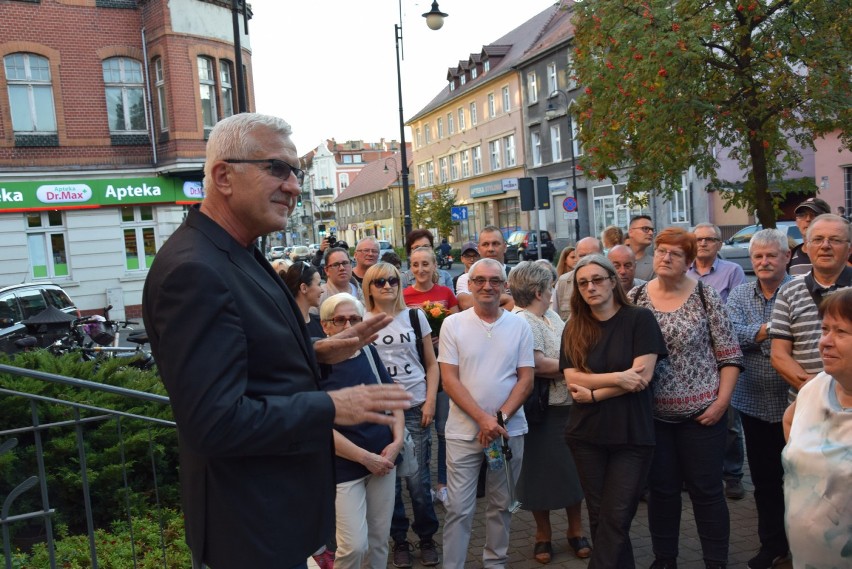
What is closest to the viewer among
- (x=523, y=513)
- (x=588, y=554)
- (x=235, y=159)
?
(x=235, y=159)

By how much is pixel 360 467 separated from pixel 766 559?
2620 mm

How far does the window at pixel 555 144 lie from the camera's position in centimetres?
4347

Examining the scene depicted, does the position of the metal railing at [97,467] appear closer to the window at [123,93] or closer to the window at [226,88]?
the window at [123,93]

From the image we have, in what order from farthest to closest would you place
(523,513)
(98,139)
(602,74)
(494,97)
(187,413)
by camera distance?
→ (494,97), (98,139), (602,74), (523,513), (187,413)

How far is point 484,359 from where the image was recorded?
470cm

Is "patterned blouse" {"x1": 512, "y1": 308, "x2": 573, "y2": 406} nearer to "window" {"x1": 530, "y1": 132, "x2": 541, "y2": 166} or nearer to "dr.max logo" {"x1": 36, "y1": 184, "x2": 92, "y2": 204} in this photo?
"dr.max logo" {"x1": 36, "y1": 184, "x2": 92, "y2": 204}

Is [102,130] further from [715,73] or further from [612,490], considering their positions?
[612,490]

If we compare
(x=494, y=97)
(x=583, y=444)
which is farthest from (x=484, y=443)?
(x=494, y=97)

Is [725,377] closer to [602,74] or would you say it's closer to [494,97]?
[602,74]

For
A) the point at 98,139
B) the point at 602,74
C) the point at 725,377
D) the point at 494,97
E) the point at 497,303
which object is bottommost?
the point at 725,377

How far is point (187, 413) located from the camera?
1884mm

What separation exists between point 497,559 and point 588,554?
70 centimetres

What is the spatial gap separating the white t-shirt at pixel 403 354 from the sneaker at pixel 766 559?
2394 millimetres

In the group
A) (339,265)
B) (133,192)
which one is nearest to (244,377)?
(339,265)
